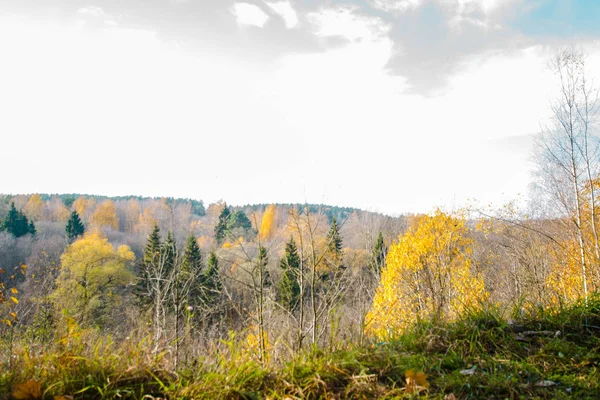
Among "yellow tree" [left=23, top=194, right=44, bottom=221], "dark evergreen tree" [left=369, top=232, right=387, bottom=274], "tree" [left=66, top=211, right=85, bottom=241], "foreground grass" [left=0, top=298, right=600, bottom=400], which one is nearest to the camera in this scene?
"foreground grass" [left=0, top=298, right=600, bottom=400]

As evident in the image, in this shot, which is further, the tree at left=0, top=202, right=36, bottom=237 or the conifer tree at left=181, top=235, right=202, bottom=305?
the tree at left=0, top=202, right=36, bottom=237

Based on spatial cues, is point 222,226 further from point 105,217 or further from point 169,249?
point 105,217

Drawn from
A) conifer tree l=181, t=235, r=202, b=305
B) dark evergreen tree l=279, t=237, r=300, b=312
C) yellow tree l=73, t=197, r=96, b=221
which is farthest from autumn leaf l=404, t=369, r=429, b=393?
yellow tree l=73, t=197, r=96, b=221

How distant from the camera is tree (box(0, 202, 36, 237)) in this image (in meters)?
49.4

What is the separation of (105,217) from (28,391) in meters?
83.1

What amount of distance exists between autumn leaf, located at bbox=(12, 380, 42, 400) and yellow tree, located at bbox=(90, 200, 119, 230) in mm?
79519

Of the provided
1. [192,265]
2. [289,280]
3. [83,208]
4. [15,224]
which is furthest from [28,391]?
[83,208]

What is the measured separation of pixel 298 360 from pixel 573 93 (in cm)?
1298

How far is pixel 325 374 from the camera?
2.19 meters

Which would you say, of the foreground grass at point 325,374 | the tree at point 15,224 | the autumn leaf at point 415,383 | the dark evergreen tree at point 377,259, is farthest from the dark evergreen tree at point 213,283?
the tree at point 15,224

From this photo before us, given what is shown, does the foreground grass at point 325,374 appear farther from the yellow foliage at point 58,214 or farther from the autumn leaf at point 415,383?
the yellow foliage at point 58,214

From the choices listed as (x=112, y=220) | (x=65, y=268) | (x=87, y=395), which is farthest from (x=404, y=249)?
(x=112, y=220)

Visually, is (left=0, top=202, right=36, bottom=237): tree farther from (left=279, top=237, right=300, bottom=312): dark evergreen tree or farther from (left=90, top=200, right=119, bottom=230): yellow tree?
(left=279, top=237, right=300, bottom=312): dark evergreen tree

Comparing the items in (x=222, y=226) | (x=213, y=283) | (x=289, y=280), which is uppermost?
(x=222, y=226)
